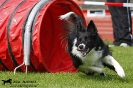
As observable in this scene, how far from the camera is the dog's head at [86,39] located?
581 cm

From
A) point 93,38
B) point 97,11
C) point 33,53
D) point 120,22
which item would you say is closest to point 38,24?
point 33,53

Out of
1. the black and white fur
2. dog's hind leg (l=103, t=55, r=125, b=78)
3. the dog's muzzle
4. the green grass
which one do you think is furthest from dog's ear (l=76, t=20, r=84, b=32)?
the green grass

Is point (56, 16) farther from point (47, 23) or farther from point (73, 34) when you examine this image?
point (73, 34)

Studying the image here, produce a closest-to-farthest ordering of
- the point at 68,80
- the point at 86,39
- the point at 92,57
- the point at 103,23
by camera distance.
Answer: the point at 68,80 → the point at 86,39 → the point at 92,57 → the point at 103,23

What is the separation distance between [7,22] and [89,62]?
1.31 metres

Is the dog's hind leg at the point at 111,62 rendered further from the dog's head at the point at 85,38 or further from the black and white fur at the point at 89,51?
the dog's head at the point at 85,38

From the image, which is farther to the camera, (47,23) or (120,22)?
(120,22)

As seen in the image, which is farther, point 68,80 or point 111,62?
point 111,62

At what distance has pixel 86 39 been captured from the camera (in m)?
5.87

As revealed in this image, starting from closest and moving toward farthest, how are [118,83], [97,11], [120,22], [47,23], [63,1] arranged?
[118,83] → [63,1] → [47,23] → [120,22] → [97,11]

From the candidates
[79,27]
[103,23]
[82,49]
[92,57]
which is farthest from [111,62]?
[103,23]

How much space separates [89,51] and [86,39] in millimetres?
173

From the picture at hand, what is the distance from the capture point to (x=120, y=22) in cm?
1038

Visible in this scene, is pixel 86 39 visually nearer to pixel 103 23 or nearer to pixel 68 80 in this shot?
pixel 68 80
